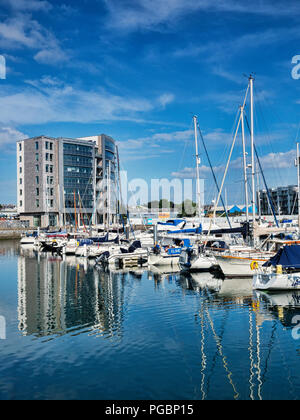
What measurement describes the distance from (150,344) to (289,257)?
15.1m

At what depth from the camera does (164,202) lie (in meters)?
174

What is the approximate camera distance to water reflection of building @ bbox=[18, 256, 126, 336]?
19.7m

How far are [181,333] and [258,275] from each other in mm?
11598

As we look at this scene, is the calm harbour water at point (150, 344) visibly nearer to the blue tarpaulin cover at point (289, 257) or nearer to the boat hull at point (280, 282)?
the boat hull at point (280, 282)

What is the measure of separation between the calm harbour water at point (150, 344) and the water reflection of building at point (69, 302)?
8cm

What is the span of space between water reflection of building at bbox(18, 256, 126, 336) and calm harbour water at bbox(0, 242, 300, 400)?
76mm

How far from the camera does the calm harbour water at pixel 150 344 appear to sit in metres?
12.5

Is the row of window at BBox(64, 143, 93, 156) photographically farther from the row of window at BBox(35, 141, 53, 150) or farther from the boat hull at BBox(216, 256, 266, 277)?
the boat hull at BBox(216, 256, 266, 277)

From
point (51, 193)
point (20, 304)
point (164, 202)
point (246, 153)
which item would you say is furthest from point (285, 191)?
point (20, 304)

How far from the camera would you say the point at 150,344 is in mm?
16797

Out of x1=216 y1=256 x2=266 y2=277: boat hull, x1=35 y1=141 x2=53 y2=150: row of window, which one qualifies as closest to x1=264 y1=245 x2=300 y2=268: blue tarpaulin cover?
x1=216 y1=256 x2=266 y2=277: boat hull

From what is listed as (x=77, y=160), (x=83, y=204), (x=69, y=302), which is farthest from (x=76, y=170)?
(x=69, y=302)
